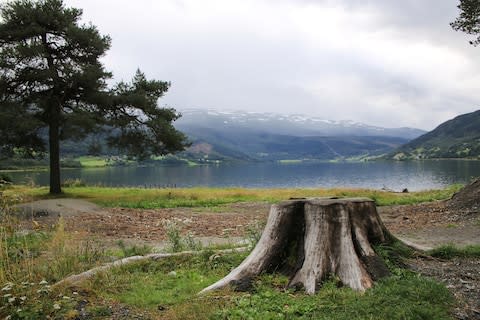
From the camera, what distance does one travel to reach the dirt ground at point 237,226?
729 centimetres

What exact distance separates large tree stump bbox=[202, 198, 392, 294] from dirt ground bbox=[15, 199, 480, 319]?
45.4 inches

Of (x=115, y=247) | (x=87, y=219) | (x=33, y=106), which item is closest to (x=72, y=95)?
(x=33, y=106)

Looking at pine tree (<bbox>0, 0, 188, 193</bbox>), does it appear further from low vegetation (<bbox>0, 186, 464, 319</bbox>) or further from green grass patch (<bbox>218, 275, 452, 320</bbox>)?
green grass patch (<bbox>218, 275, 452, 320</bbox>)

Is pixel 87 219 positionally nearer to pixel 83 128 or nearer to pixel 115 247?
pixel 115 247

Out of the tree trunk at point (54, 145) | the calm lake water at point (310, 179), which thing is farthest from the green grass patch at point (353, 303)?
the calm lake water at point (310, 179)

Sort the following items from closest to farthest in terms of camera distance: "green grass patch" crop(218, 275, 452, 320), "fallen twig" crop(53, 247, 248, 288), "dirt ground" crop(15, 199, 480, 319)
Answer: "green grass patch" crop(218, 275, 452, 320)
"fallen twig" crop(53, 247, 248, 288)
"dirt ground" crop(15, 199, 480, 319)

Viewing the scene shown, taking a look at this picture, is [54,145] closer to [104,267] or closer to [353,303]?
[104,267]

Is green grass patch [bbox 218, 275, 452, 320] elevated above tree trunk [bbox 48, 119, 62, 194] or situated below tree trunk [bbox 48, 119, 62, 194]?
below

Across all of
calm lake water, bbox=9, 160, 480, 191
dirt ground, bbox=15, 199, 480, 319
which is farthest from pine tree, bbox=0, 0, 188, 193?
calm lake water, bbox=9, 160, 480, 191

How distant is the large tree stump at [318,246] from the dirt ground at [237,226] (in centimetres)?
115

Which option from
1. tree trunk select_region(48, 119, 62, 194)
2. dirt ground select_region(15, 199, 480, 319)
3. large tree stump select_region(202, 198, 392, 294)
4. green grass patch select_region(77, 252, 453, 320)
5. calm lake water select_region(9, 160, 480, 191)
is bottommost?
calm lake water select_region(9, 160, 480, 191)

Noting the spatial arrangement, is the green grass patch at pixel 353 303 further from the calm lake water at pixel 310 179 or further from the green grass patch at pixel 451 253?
the calm lake water at pixel 310 179

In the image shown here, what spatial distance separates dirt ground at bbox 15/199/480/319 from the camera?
729cm

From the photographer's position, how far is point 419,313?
203 inches
